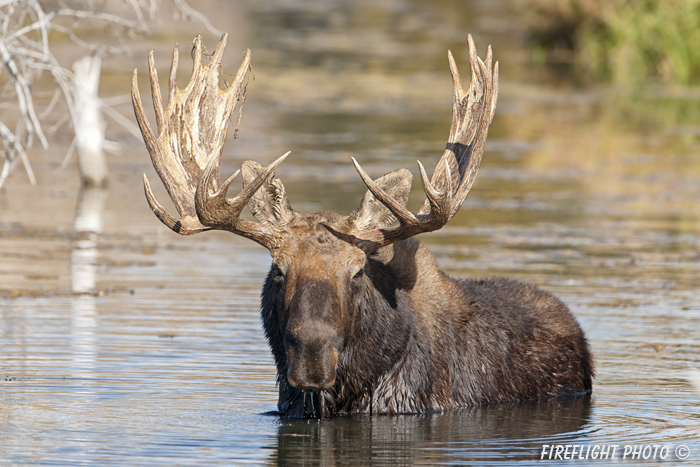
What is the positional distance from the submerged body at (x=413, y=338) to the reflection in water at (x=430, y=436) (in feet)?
0.55

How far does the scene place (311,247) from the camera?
8219mm

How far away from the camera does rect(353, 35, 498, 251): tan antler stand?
8.35 metres

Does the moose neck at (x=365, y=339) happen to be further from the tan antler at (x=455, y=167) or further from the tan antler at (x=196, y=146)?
the tan antler at (x=196, y=146)

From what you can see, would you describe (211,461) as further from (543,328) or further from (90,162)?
(90,162)

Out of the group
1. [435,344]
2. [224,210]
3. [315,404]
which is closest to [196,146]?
[224,210]

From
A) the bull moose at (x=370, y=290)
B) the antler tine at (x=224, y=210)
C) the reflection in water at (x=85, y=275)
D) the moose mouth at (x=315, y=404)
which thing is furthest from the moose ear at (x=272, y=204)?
the reflection in water at (x=85, y=275)

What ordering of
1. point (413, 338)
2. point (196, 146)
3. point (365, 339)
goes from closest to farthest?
1. point (365, 339)
2. point (413, 338)
3. point (196, 146)

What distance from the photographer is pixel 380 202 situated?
855 cm

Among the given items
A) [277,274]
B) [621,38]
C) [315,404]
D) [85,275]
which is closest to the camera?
[277,274]

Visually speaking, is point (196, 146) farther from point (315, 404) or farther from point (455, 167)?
point (315, 404)

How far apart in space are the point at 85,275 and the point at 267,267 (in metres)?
1.94

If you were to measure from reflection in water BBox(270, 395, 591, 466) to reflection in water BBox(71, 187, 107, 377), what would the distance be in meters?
2.24

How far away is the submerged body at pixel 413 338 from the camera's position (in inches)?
321

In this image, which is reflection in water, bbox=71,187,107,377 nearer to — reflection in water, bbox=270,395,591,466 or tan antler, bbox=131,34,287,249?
tan antler, bbox=131,34,287,249
